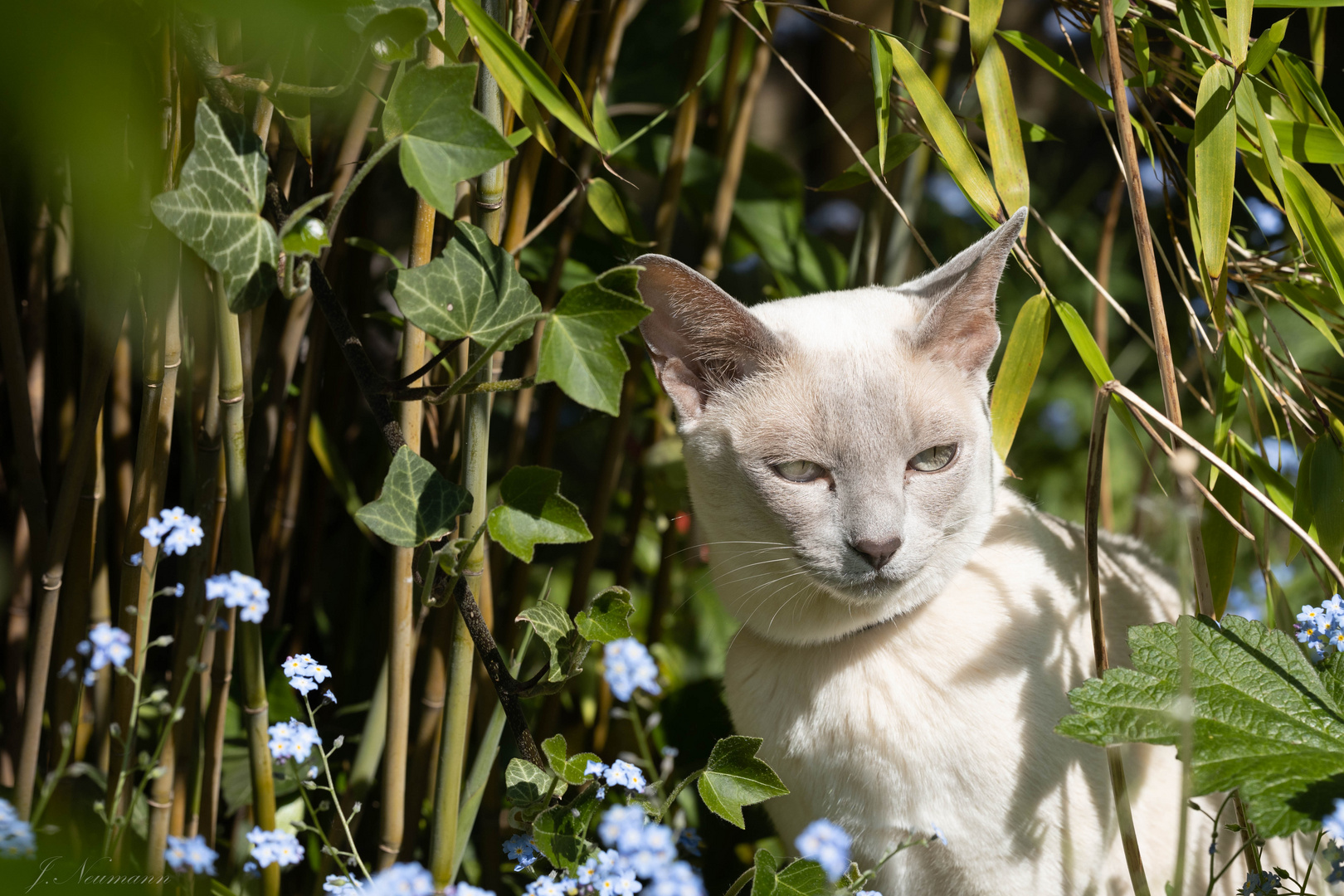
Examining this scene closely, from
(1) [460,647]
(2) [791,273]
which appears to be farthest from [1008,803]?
(2) [791,273]

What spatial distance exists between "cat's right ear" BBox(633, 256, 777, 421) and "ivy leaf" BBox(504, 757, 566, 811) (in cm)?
50

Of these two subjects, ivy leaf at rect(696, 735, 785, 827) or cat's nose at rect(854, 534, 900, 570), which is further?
cat's nose at rect(854, 534, 900, 570)

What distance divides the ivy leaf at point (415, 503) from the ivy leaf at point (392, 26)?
327 mm

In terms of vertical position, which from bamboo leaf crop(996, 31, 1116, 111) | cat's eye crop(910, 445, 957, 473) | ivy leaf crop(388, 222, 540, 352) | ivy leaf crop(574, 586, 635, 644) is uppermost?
bamboo leaf crop(996, 31, 1116, 111)

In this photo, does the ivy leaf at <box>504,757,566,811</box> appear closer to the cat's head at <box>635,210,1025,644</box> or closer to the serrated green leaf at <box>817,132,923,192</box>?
the cat's head at <box>635,210,1025,644</box>

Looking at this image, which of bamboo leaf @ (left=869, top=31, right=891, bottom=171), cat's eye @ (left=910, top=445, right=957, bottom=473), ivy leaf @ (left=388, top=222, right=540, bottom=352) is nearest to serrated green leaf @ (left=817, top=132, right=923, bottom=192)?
bamboo leaf @ (left=869, top=31, right=891, bottom=171)

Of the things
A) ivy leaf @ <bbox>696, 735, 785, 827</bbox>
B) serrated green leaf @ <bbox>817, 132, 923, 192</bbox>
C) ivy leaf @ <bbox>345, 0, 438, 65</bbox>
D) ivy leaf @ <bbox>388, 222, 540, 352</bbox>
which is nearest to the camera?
ivy leaf @ <bbox>345, 0, 438, 65</bbox>

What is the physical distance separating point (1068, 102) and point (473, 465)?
316 centimetres

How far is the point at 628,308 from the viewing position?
0.77 m

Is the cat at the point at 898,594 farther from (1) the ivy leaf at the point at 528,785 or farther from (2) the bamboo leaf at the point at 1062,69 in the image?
(1) the ivy leaf at the point at 528,785
